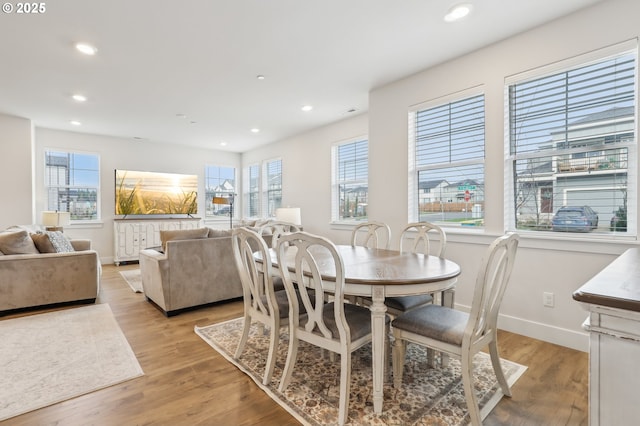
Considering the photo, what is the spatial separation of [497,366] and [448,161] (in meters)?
2.18

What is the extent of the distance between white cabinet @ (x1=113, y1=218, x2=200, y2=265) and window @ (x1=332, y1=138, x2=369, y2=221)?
366 cm

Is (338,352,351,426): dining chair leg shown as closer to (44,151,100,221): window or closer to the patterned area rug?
the patterned area rug

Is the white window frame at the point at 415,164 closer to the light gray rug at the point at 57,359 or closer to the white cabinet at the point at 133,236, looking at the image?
the light gray rug at the point at 57,359

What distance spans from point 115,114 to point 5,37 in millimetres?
2327

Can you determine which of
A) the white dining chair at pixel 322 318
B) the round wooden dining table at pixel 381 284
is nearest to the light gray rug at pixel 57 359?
the white dining chair at pixel 322 318

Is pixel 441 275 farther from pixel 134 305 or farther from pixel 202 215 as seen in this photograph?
pixel 202 215

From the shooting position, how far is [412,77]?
11.9 feet

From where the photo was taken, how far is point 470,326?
160cm

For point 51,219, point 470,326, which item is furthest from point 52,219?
point 470,326

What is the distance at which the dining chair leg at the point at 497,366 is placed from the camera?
1856 mm

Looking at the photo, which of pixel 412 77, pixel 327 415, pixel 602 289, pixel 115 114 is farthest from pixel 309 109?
pixel 602 289

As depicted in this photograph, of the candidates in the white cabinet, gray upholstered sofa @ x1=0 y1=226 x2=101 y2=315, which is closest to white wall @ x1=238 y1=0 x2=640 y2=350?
gray upholstered sofa @ x1=0 y1=226 x2=101 y2=315

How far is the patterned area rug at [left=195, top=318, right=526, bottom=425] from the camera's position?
172 centimetres

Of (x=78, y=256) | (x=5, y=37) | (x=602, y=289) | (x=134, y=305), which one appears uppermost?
(x=5, y=37)
